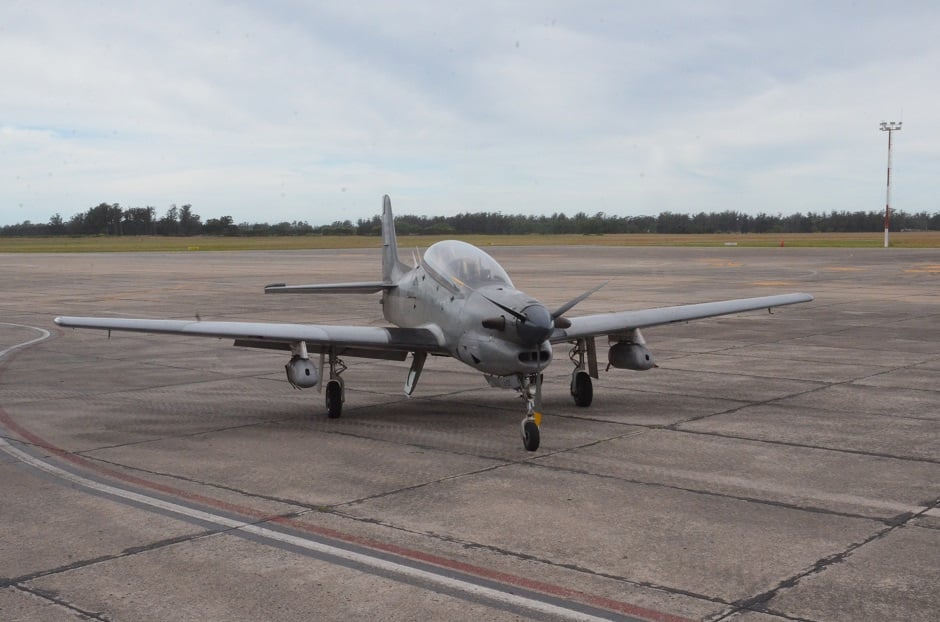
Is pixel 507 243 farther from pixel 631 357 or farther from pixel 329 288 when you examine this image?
pixel 631 357

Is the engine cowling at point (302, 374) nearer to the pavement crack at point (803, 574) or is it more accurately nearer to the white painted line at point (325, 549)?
the white painted line at point (325, 549)

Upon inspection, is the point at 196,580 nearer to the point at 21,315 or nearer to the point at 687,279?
the point at 21,315

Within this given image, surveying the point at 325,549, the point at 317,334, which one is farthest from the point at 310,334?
the point at 325,549

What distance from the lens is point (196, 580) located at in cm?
724

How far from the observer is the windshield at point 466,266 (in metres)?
13.1

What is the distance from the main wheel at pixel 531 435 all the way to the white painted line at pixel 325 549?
3.99m

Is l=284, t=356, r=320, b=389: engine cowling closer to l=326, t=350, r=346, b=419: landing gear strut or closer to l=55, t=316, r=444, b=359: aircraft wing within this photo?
l=55, t=316, r=444, b=359: aircraft wing

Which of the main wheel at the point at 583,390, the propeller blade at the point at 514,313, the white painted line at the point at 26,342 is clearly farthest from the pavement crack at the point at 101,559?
the white painted line at the point at 26,342

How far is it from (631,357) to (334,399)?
4758 millimetres

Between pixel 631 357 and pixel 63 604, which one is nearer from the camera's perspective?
pixel 63 604

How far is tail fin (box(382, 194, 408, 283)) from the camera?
17094 mm

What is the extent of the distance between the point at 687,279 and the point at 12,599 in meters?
43.7

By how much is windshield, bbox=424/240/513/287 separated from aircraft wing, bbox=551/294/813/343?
1.18 m

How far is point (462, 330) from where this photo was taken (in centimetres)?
1263
